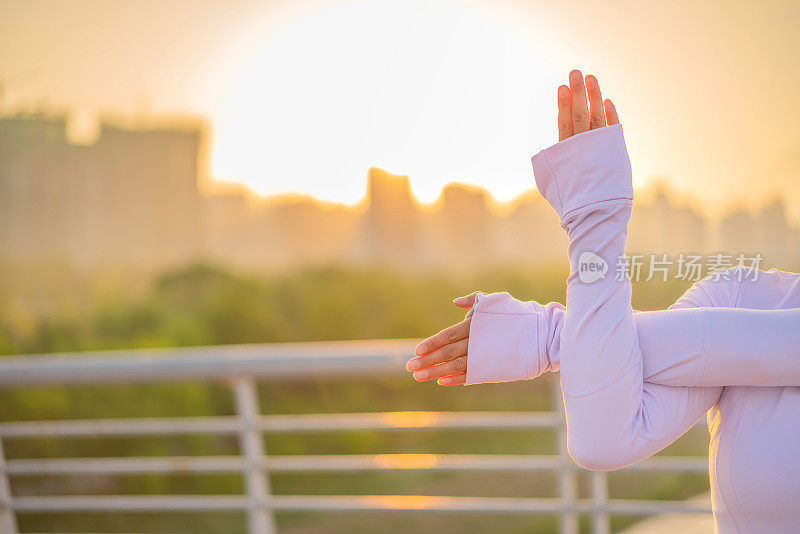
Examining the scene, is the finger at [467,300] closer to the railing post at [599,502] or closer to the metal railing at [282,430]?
the metal railing at [282,430]

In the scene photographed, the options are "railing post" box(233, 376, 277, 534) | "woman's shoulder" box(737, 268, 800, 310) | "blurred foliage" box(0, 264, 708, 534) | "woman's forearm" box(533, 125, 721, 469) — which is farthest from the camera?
"blurred foliage" box(0, 264, 708, 534)

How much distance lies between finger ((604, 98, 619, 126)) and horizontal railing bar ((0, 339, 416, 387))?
0.85 meters

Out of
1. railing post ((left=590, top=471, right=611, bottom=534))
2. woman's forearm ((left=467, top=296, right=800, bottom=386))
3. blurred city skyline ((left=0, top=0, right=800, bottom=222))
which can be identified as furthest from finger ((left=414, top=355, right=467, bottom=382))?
railing post ((left=590, top=471, right=611, bottom=534))

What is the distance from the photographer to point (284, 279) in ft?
45.8

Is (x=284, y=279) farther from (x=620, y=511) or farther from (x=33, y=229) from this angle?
(x=620, y=511)

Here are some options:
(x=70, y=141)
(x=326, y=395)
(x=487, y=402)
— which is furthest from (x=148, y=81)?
(x=487, y=402)

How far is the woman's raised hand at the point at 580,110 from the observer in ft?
2.28

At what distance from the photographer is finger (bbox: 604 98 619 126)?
710 millimetres

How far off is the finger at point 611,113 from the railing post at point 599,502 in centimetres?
110

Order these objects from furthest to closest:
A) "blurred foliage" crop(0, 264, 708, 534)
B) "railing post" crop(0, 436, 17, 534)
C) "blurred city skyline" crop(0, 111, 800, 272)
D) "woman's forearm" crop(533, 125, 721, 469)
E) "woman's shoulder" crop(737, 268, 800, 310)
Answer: "blurred city skyline" crop(0, 111, 800, 272) < "blurred foliage" crop(0, 264, 708, 534) < "railing post" crop(0, 436, 17, 534) < "woman's shoulder" crop(737, 268, 800, 310) < "woman's forearm" crop(533, 125, 721, 469)

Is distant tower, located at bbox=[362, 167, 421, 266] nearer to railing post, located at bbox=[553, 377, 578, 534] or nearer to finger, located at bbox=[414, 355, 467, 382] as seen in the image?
railing post, located at bbox=[553, 377, 578, 534]

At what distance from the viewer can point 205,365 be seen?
1.62m

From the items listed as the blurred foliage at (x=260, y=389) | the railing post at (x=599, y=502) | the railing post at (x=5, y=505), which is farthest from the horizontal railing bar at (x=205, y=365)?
the blurred foliage at (x=260, y=389)

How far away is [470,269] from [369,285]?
2.46m
